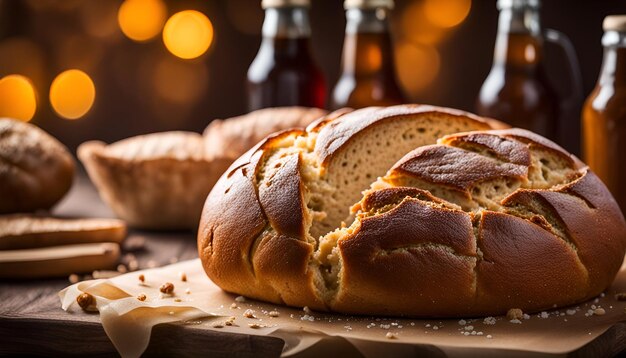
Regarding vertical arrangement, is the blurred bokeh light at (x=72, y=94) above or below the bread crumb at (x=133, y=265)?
above

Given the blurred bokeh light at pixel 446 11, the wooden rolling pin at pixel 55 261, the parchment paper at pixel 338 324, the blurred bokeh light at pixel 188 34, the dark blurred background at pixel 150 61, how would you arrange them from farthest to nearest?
the blurred bokeh light at pixel 188 34, the dark blurred background at pixel 150 61, the blurred bokeh light at pixel 446 11, the wooden rolling pin at pixel 55 261, the parchment paper at pixel 338 324

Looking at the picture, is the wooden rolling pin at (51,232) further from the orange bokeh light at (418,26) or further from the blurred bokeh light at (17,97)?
the blurred bokeh light at (17,97)

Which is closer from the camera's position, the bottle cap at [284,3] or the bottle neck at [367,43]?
the bottle neck at [367,43]

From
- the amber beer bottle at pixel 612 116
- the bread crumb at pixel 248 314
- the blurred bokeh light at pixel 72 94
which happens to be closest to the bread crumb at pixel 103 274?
the bread crumb at pixel 248 314

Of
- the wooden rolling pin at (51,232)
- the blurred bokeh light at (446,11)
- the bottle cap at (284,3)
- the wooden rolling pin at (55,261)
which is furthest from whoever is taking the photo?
the blurred bokeh light at (446,11)

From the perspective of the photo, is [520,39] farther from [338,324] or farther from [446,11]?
[338,324]

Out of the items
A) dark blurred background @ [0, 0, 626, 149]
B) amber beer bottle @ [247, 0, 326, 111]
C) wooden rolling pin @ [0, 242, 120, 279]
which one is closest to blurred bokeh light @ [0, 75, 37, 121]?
dark blurred background @ [0, 0, 626, 149]
